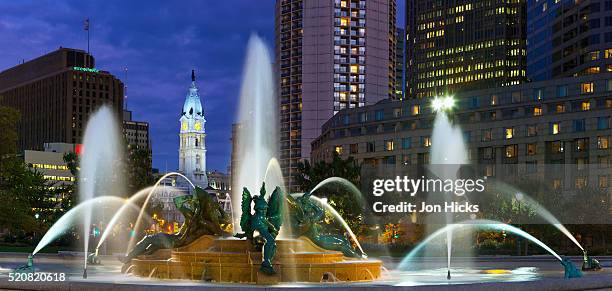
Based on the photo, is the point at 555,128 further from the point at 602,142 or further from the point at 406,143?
the point at 406,143

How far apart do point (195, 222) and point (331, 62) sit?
510 ft

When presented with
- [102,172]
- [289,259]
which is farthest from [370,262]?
[102,172]

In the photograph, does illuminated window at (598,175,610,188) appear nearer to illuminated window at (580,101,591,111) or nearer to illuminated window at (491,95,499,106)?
illuminated window at (580,101,591,111)

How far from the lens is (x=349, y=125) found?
13475 centimetres

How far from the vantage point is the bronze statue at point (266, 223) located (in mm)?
28375

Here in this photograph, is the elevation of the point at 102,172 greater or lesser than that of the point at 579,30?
lesser

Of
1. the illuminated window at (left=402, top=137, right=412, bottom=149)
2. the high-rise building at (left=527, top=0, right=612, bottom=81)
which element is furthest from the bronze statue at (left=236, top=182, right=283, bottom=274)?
the high-rise building at (left=527, top=0, right=612, bottom=81)

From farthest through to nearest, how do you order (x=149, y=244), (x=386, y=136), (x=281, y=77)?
1. (x=281, y=77)
2. (x=386, y=136)
3. (x=149, y=244)

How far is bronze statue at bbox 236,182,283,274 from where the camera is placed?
2838 cm

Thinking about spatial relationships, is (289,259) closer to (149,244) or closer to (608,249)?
(149,244)

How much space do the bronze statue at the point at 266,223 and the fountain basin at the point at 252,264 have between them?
0.43 meters

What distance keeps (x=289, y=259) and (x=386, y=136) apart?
99.7m

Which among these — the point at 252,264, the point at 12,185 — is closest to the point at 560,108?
the point at 12,185

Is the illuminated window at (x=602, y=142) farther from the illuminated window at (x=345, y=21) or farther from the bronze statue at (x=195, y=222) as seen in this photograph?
the bronze statue at (x=195, y=222)
